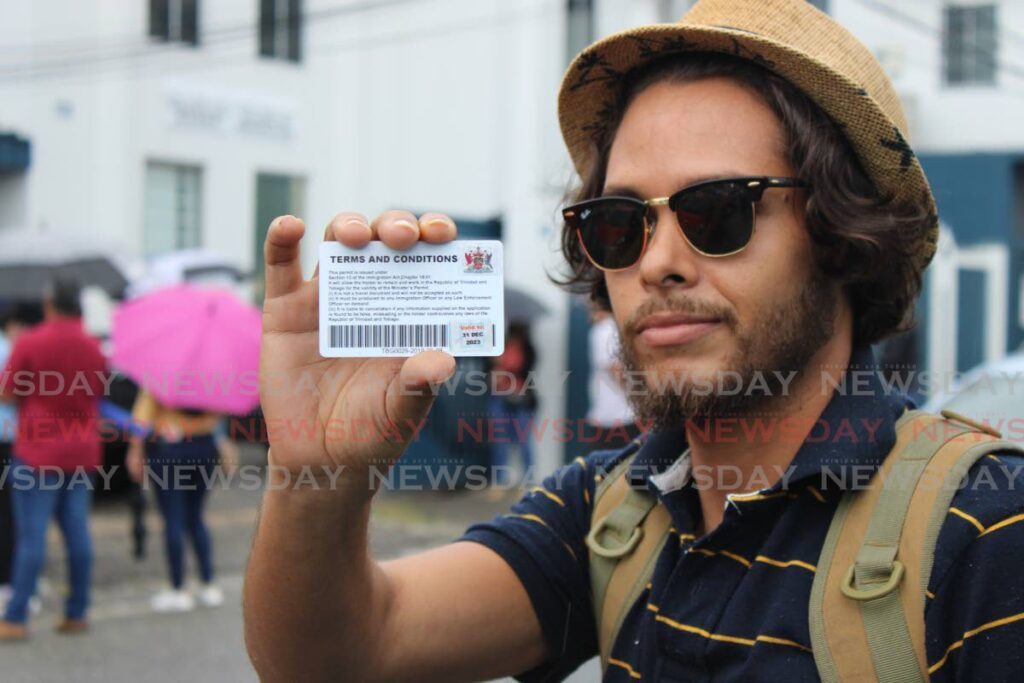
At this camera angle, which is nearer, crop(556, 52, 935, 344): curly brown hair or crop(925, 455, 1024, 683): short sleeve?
crop(925, 455, 1024, 683): short sleeve

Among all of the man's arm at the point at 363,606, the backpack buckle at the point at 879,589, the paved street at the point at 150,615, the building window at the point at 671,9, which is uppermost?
the building window at the point at 671,9

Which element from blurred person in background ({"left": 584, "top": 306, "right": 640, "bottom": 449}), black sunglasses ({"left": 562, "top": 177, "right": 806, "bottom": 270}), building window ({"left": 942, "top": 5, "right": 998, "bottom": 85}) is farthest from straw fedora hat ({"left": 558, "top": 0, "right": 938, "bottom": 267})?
building window ({"left": 942, "top": 5, "right": 998, "bottom": 85})

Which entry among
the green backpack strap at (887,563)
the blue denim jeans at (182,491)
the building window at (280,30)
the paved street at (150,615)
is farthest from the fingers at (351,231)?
the building window at (280,30)

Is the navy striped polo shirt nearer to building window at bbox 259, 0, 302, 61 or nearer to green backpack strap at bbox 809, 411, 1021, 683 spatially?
green backpack strap at bbox 809, 411, 1021, 683

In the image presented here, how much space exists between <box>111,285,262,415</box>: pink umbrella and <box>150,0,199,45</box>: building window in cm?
965

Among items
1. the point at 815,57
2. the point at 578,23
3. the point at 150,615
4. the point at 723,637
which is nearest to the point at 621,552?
the point at 723,637

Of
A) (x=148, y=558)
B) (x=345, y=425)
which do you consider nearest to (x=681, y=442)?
(x=345, y=425)

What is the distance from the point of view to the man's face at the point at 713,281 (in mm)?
1853

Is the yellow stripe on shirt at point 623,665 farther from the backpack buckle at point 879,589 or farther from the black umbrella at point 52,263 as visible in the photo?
the black umbrella at point 52,263

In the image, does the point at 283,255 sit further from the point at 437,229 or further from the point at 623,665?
the point at 623,665

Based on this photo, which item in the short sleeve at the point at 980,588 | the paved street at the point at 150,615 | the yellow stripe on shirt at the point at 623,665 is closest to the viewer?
the short sleeve at the point at 980,588

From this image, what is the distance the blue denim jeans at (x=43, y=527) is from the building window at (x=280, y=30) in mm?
11686

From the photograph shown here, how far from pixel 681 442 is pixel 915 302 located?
1.89ft

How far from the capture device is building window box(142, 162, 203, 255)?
50.6 ft
